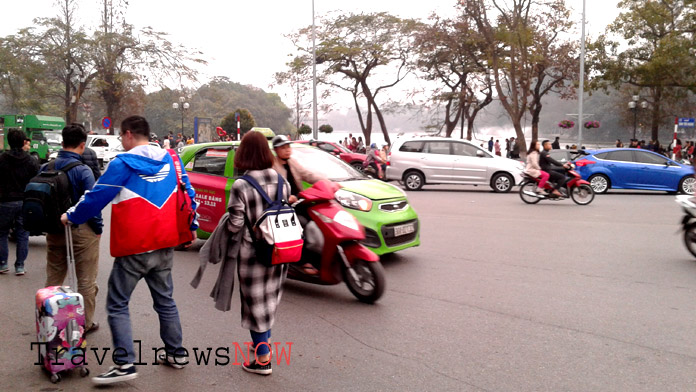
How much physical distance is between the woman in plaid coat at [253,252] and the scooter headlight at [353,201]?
2837 mm

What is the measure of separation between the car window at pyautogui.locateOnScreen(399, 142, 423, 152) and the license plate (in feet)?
40.5

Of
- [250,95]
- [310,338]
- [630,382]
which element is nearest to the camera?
[630,382]

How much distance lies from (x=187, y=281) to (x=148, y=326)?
1.61m

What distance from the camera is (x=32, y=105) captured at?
40156mm

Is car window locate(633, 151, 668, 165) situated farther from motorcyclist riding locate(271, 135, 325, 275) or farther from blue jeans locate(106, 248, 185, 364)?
blue jeans locate(106, 248, 185, 364)

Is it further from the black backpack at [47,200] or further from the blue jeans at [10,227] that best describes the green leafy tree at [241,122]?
the black backpack at [47,200]

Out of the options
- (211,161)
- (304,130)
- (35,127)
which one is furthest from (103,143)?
(211,161)

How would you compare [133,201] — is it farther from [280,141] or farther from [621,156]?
[621,156]

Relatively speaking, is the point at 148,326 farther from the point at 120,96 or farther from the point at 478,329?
the point at 120,96

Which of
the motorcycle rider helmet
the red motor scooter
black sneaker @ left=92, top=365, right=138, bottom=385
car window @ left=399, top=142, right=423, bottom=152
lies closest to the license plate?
the red motor scooter

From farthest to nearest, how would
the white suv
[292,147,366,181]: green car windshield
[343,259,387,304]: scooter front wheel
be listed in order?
the white suv < [292,147,366,181]: green car windshield < [343,259,387,304]: scooter front wheel

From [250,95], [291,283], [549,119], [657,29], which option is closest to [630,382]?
[291,283]

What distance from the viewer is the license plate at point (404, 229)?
697 centimetres

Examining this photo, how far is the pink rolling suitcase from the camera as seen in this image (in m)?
3.79
